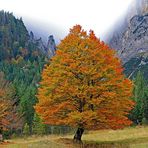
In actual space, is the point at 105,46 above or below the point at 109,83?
above

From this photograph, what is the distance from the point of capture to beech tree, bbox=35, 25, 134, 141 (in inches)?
1658

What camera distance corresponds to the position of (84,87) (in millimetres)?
41844

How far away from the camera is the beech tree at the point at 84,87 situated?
42.1 meters

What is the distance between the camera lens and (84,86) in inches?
1651

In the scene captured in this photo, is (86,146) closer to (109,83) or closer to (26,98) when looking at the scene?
(109,83)

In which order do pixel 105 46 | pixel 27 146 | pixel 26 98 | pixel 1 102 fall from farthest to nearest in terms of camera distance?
pixel 26 98, pixel 1 102, pixel 105 46, pixel 27 146

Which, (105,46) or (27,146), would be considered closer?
(27,146)

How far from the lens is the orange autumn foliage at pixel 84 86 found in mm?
42094

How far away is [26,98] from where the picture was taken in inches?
4929

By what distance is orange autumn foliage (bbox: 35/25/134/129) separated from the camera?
4209cm

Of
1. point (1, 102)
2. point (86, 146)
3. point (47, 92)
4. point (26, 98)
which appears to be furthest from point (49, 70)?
point (26, 98)

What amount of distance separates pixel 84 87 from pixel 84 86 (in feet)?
0.46

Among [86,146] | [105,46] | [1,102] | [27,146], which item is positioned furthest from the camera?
[1,102]

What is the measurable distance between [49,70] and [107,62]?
665cm
